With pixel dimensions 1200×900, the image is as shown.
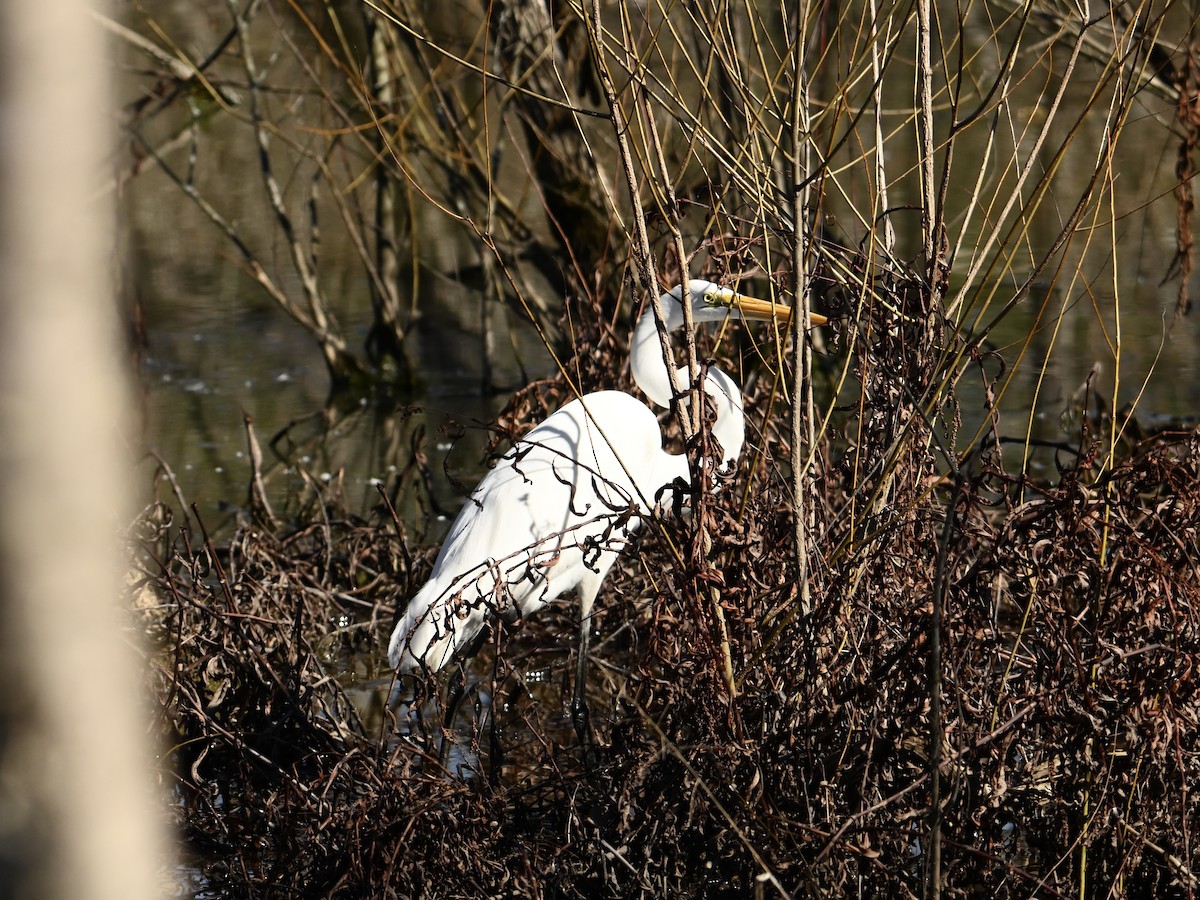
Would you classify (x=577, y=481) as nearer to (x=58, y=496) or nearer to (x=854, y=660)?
(x=854, y=660)

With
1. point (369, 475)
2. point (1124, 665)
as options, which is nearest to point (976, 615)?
point (1124, 665)

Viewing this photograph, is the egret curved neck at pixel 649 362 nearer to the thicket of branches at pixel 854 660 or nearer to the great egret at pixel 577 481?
the great egret at pixel 577 481

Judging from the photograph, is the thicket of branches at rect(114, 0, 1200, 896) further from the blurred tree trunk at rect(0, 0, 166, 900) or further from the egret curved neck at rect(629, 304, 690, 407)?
the blurred tree trunk at rect(0, 0, 166, 900)

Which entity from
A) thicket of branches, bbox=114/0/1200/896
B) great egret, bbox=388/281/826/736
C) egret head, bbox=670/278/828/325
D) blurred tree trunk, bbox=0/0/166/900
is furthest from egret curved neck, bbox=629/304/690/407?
blurred tree trunk, bbox=0/0/166/900

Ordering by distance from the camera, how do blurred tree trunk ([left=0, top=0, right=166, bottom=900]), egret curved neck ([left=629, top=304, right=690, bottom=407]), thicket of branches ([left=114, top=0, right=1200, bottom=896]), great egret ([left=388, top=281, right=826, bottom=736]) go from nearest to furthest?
blurred tree trunk ([left=0, top=0, right=166, bottom=900]) < thicket of branches ([left=114, top=0, right=1200, bottom=896]) < great egret ([left=388, top=281, right=826, bottom=736]) < egret curved neck ([left=629, top=304, right=690, bottom=407])

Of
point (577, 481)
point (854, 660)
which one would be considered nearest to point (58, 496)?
point (854, 660)

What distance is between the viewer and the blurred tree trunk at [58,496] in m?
0.60

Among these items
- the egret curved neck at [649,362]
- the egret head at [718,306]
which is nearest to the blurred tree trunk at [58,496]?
the egret head at [718,306]

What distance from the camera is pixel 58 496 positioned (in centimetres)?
62

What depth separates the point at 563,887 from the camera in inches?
97.0

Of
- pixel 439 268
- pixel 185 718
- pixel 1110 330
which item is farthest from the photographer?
pixel 439 268

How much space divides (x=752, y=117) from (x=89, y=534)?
6.18ft

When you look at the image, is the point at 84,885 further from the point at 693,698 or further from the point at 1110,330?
the point at 1110,330

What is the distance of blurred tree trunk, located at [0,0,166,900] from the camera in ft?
1.96
